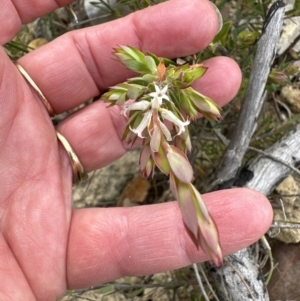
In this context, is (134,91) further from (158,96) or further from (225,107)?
(225,107)

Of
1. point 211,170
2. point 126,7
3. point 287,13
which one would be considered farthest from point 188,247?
point 126,7

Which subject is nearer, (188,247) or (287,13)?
(188,247)

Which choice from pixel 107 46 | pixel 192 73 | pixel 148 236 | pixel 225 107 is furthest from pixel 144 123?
pixel 225 107

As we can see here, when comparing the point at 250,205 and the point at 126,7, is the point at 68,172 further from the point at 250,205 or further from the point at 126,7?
the point at 126,7

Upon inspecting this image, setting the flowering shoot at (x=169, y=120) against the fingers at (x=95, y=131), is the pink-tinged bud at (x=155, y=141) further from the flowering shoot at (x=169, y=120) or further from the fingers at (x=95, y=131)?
the fingers at (x=95, y=131)

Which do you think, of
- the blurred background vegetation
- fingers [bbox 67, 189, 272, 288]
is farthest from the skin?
the blurred background vegetation

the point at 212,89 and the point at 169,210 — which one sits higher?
the point at 212,89

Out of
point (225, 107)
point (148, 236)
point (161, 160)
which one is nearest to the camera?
point (161, 160)
